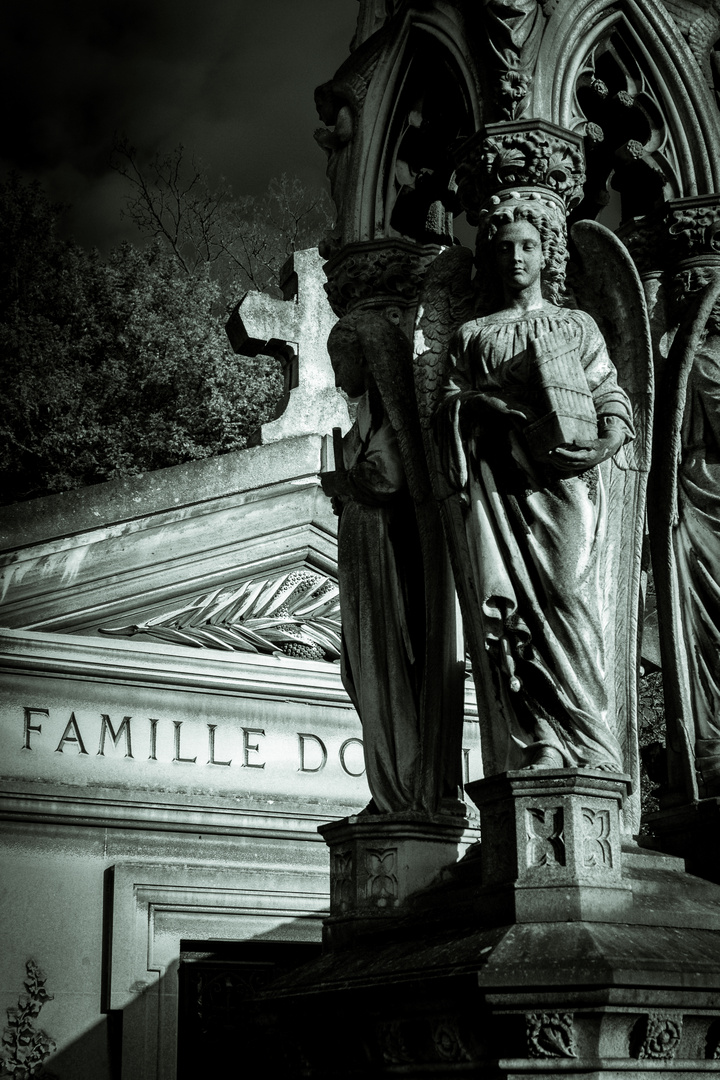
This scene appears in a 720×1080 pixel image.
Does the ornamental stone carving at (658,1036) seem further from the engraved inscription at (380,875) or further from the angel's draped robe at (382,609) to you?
the angel's draped robe at (382,609)

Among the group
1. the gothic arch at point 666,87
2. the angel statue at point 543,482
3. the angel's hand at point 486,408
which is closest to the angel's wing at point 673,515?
the angel statue at point 543,482

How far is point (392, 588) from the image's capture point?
5.58 metres

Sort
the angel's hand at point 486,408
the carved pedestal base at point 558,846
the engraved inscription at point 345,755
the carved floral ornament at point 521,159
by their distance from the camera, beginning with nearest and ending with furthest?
1. the carved pedestal base at point 558,846
2. the angel's hand at point 486,408
3. the carved floral ornament at point 521,159
4. the engraved inscription at point 345,755

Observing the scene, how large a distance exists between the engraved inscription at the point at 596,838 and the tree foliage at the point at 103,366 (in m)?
14.1

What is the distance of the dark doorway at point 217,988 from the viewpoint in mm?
8898

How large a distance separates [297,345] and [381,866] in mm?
6206

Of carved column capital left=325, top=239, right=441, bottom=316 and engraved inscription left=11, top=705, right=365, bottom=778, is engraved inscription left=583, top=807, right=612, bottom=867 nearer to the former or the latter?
carved column capital left=325, top=239, right=441, bottom=316

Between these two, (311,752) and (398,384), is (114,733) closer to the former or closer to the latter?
(311,752)

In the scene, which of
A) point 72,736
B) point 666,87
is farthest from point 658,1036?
point 72,736

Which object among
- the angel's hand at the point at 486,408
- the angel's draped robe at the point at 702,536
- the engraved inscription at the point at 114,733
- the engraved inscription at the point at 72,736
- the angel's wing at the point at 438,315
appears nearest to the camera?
the angel's hand at the point at 486,408

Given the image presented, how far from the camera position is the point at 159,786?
9.22 m

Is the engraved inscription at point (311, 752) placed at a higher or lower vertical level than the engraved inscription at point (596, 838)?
higher

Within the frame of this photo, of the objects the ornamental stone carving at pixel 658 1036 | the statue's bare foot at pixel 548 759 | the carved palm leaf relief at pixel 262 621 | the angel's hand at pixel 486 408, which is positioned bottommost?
the ornamental stone carving at pixel 658 1036

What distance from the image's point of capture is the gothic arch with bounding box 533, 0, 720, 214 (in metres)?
5.52
